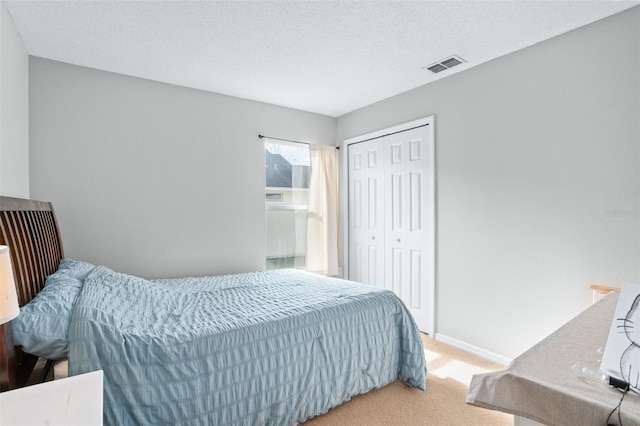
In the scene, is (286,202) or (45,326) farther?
(286,202)

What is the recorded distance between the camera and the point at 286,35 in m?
2.44

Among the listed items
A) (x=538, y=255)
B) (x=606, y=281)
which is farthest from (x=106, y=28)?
(x=606, y=281)

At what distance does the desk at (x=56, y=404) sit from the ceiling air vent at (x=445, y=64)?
119 inches

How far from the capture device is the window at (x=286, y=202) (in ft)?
13.3

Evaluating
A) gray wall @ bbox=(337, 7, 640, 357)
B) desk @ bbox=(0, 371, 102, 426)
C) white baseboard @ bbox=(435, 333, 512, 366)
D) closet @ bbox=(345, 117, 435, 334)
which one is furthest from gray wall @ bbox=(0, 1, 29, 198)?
white baseboard @ bbox=(435, 333, 512, 366)

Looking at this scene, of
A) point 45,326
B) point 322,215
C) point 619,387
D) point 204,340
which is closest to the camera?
point 619,387

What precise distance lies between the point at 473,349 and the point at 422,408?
106 centimetres

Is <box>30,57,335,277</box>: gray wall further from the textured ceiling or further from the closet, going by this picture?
the closet

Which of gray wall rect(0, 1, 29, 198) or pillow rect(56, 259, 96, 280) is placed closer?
gray wall rect(0, 1, 29, 198)

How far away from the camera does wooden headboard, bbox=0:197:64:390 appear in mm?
1312

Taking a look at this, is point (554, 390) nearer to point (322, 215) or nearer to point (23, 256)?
point (23, 256)

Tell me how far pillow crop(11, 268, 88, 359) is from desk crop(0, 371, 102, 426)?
43 centimetres

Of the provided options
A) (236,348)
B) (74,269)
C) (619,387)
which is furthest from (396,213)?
(619,387)

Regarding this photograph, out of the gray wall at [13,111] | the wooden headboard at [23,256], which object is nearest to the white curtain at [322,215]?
the wooden headboard at [23,256]
